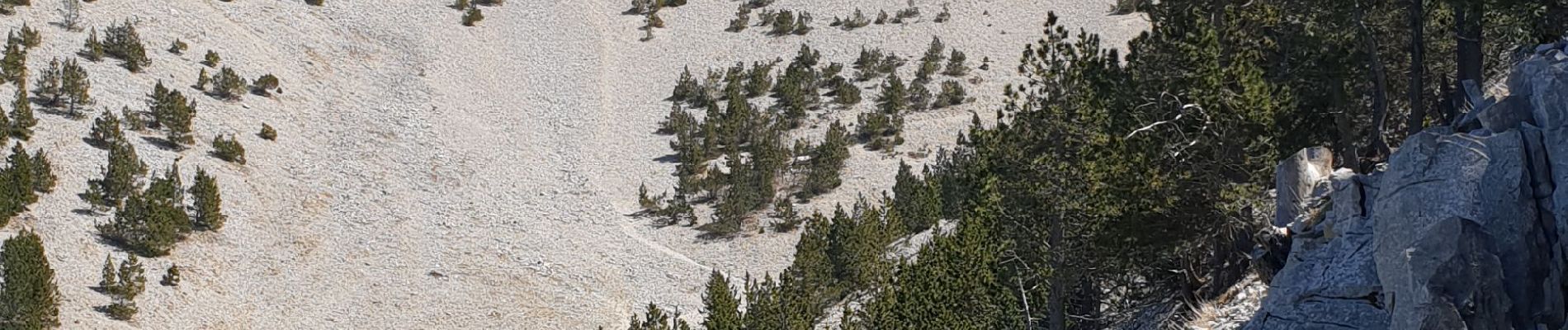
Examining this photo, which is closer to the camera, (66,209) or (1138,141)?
(1138,141)

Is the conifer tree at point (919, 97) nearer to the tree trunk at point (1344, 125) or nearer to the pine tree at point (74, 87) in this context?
the pine tree at point (74, 87)

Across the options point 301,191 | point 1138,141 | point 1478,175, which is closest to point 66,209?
point 301,191

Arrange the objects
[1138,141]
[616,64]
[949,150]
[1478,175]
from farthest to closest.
→ [616,64], [949,150], [1138,141], [1478,175]

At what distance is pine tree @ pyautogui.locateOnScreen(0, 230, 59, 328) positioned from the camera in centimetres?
2512

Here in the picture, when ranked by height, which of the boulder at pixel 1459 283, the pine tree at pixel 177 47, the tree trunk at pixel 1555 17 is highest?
the tree trunk at pixel 1555 17

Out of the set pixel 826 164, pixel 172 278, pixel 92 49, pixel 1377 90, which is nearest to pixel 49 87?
pixel 92 49

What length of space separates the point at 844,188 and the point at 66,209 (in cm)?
2137

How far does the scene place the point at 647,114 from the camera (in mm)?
49594

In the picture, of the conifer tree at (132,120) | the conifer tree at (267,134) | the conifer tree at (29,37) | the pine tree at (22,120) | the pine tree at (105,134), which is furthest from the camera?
the conifer tree at (267,134)

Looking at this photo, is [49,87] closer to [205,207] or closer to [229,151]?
[229,151]

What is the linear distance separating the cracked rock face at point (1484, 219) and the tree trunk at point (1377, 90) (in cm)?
666

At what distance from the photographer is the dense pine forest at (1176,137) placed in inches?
677

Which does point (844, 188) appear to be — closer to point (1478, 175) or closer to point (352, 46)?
point (352, 46)

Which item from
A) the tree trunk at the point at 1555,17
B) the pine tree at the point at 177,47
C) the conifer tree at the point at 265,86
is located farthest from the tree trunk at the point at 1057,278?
the pine tree at the point at 177,47
